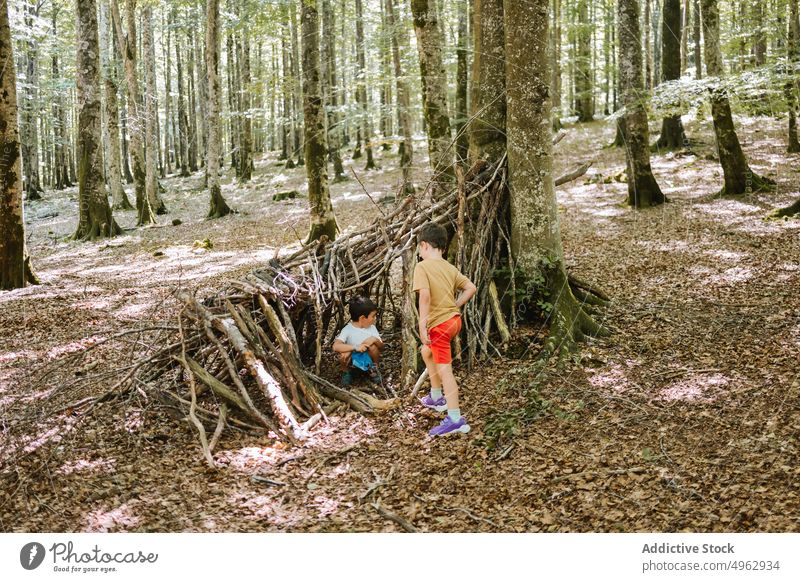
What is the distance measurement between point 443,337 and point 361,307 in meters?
1.26

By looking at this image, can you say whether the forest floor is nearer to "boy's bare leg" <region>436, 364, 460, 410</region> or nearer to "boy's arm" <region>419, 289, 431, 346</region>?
"boy's bare leg" <region>436, 364, 460, 410</region>

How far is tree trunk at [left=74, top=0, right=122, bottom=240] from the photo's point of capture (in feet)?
47.3

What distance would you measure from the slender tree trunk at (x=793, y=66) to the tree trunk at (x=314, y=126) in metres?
7.00

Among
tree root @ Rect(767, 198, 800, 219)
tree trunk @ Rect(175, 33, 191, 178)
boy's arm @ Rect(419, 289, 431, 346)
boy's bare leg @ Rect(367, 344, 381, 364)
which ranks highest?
tree trunk @ Rect(175, 33, 191, 178)

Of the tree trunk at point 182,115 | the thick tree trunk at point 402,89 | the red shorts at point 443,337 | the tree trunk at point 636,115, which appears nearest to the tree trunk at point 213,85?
the thick tree trunk at point 402,89

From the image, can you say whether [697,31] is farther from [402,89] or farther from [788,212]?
[788,212]

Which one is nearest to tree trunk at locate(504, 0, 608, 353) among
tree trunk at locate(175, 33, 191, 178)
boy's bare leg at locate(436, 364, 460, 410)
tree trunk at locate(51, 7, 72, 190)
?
boy's bare leg at locate(436, 364, 460, 410)

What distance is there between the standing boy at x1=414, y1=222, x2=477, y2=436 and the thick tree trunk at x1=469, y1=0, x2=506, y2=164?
6.01 ft

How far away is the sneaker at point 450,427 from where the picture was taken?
14.8ft

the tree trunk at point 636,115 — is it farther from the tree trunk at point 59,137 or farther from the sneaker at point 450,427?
the tree trunk at point 59,137

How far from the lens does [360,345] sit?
18.0 feet
